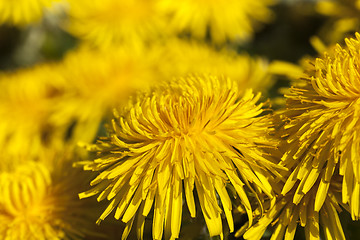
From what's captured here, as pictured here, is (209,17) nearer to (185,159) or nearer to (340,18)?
(340,18)

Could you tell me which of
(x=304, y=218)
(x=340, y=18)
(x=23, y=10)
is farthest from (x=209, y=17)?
(x=304, y=218)

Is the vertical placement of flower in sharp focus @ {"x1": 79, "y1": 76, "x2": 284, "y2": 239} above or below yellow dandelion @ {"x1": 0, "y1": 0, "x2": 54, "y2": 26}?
below

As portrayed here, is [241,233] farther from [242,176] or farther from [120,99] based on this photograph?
[120,99]

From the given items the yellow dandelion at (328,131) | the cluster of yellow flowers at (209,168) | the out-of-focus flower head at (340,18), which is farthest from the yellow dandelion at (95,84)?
the yellow dandelion at (328,131)

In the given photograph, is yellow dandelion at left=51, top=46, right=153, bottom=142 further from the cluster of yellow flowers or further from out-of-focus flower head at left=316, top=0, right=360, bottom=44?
out-of-focus flower head at left=316, top=0, right=360, bottom=44

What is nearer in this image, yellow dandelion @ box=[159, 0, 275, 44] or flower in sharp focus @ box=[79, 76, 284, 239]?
flower in sharp focus @ box=[79, 76, 284, 239]

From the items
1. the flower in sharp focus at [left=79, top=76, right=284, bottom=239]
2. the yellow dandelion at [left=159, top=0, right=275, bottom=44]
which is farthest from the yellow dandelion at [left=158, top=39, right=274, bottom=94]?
the flower in sharp focus at [left=79, top=76, right=284, bottom=239]

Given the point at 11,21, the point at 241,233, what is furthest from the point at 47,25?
the point at 241,233
